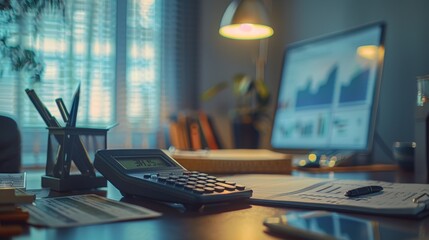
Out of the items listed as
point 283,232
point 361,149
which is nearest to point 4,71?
point 283,232

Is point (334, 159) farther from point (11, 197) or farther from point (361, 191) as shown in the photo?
point (11, 197)

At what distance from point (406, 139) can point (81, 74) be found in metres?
1.41

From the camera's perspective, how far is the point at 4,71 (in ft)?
2.60

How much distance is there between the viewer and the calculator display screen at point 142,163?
69 cm

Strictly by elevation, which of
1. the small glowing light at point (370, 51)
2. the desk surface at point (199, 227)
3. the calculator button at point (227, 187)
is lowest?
the desk surface at point (199, 227)

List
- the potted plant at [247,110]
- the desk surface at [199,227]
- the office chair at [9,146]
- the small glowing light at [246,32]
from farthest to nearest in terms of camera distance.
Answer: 1. the potted plant at [247,110]
2. the small glowing light at [246,32]
3. the office chair at [9,146]
4. the desk surface at [199,227]

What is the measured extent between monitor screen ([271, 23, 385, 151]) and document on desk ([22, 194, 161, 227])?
3.28 ft

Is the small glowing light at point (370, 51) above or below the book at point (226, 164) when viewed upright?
above

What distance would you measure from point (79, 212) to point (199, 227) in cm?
14

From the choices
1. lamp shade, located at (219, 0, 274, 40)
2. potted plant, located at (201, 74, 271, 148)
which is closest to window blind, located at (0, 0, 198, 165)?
potted plant, located at (201, 74, 271, 148)

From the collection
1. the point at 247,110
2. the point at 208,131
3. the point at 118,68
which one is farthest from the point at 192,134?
the point at 118,68

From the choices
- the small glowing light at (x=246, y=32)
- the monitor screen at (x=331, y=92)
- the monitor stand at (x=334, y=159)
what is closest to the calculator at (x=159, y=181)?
the monitor stand at (x=334, y=159)

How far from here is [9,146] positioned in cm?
108

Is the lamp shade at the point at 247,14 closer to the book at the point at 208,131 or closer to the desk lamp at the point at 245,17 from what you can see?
the desk lamp at the point at 245,17
